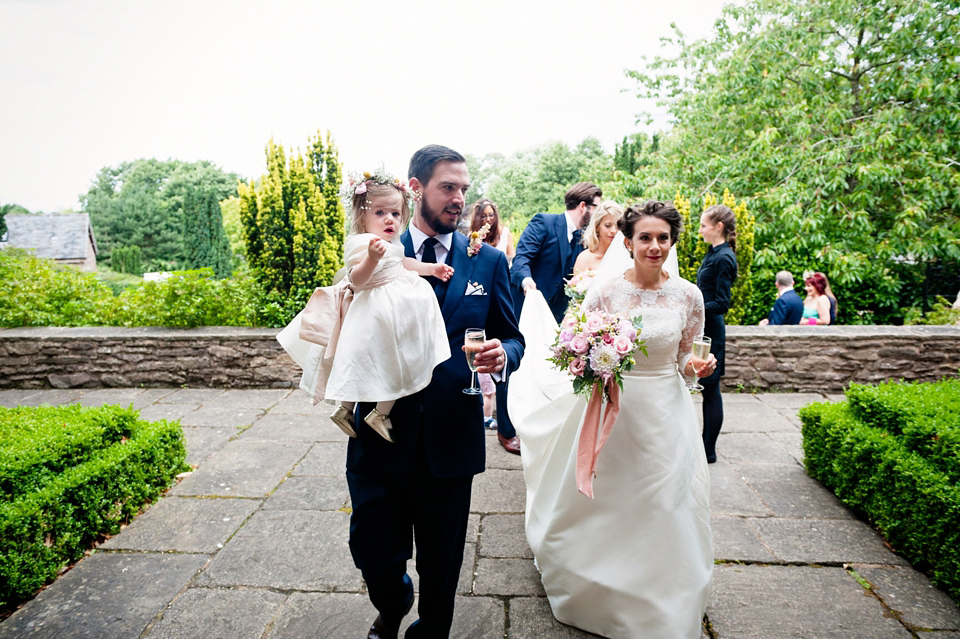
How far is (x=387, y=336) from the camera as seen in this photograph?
2104 millimetres

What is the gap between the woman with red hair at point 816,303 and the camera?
8133 mm

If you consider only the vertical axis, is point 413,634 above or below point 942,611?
above

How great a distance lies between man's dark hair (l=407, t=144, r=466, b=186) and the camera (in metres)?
2.17

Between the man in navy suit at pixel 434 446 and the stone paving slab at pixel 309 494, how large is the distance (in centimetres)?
182

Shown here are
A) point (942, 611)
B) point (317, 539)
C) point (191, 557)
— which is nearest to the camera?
point (942, 611)

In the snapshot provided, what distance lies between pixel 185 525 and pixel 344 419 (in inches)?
92.5

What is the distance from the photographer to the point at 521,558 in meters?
3.37

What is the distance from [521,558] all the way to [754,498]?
201 cm

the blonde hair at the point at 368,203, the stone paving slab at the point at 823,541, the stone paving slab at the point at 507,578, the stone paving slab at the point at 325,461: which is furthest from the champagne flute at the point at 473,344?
the stone paving slab at the point at 325,461

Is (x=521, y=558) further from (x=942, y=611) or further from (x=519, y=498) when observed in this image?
(x=942, y=611)

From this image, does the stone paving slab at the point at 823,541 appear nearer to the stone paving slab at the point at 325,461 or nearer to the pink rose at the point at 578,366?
the pink rose at the point at 578,366

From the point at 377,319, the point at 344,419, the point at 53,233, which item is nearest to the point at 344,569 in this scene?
the point at 344,419

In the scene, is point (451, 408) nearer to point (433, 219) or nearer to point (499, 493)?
point (433, 219)

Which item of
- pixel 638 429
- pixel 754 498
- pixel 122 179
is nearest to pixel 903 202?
pixel 754 498
